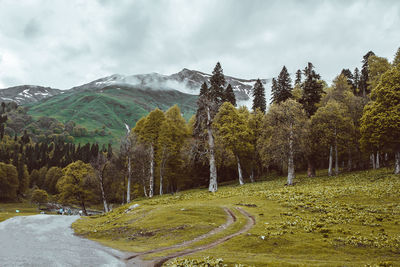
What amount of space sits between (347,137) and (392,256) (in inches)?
1382

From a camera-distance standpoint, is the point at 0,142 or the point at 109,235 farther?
the point at 0,142

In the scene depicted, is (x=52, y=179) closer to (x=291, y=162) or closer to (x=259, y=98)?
(x=259, y=98)

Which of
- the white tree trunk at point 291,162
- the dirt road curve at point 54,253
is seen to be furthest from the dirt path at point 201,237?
the white tree trunk at point 291,162

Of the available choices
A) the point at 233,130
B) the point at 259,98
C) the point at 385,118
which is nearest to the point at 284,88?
the point at 259,98

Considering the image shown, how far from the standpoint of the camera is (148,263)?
14188 millimetres

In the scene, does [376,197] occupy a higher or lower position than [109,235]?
higher

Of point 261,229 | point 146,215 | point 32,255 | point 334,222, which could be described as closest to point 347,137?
point 334,222

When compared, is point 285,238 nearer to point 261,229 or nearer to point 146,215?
point 261,229

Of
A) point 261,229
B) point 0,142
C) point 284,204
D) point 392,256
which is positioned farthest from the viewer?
point 0,142

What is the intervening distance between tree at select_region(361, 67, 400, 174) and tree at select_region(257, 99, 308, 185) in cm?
905

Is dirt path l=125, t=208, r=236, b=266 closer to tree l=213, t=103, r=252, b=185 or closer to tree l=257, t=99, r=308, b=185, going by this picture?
tree l=257, t=99, r=308, b=185

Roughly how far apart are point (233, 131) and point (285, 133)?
11.8 m

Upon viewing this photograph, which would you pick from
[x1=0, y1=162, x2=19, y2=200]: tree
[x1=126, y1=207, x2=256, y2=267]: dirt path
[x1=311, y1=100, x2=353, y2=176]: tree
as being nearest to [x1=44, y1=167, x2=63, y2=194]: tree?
[x1=0, y1=162, x2=19, y2=200]: tree

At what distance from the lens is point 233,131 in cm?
5231
